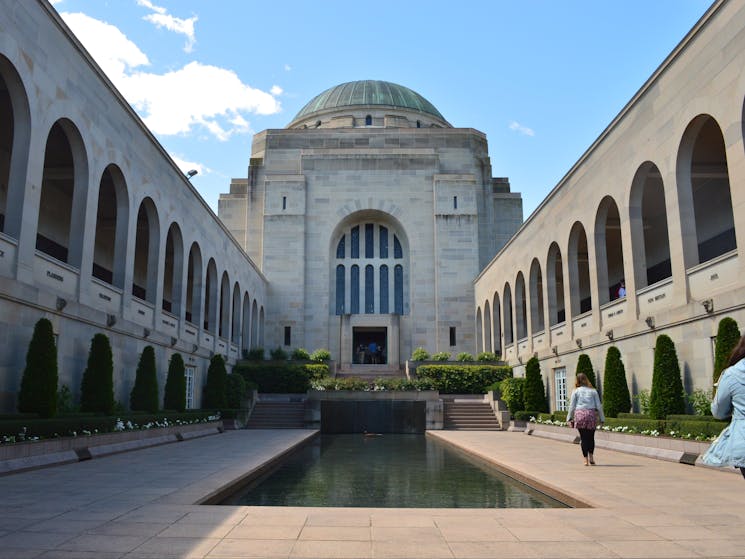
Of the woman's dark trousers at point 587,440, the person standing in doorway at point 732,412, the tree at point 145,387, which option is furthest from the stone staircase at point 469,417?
the person standing in doorway at point 732,412

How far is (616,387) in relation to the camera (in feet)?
59.9

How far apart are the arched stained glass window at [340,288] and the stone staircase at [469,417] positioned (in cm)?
1523

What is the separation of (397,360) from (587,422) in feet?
90.6

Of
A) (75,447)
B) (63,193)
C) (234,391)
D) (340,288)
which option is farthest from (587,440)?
(340,288)

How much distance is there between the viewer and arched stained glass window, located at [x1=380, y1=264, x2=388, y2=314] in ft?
139

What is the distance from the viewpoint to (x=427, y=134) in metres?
45.5

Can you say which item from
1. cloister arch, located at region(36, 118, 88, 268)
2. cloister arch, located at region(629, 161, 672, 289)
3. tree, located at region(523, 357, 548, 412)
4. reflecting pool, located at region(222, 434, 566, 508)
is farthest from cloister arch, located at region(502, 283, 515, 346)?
cloister arch, located at region(36, 118, 88, 268)

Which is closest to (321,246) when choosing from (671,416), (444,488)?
(671,416)

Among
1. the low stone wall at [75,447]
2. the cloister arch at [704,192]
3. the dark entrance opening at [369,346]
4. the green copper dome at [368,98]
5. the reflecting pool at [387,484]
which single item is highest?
the green copper dome at [368,98]

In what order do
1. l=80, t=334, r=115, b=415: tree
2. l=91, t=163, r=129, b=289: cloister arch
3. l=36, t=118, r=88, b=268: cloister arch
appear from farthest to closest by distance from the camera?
1. l=91, t=163, r=129, b=289: cloister arch
2. l=36, t=118, r=88, b=268: cloister arch
3. l=80, t=334, r=115, b=415: tree

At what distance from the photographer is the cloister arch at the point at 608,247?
21.5 metres

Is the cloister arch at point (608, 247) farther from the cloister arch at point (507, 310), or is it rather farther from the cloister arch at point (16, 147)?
the cloister arch at point (16, 147)

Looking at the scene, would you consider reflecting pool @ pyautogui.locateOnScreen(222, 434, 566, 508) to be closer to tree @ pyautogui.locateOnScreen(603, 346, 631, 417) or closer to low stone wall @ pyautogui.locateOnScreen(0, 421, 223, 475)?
low stone wall @ pyautogui.locateOnScreen(0, 421, 223, 475)

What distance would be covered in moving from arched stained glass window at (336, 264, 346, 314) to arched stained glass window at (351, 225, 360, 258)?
127 cm
